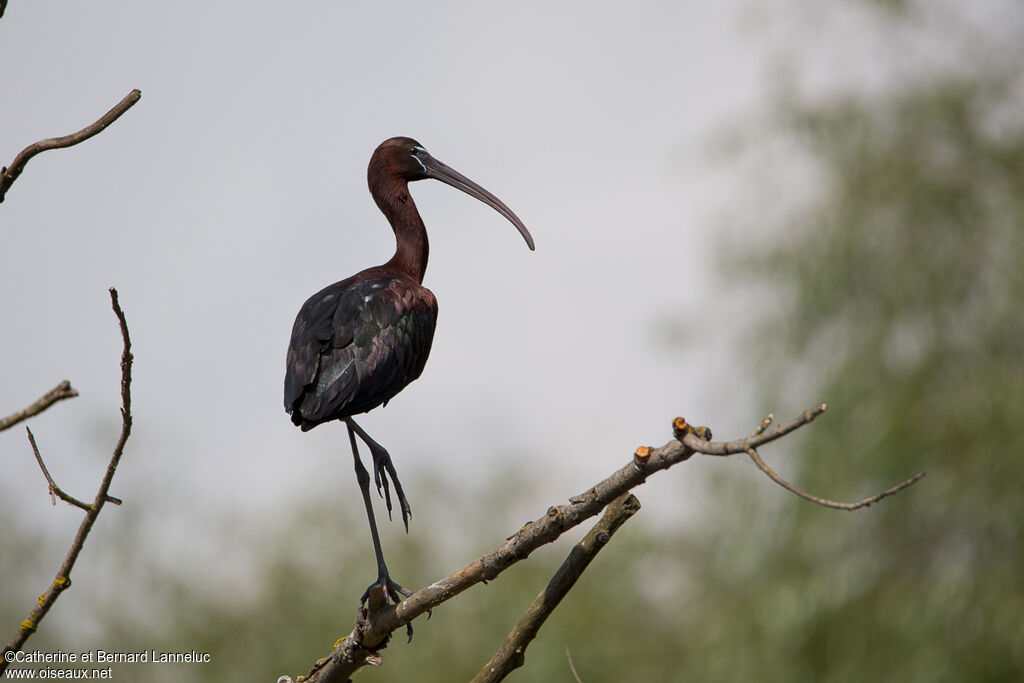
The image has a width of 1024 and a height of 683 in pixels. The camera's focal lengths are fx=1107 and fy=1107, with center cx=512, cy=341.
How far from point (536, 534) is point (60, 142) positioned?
1.57 m

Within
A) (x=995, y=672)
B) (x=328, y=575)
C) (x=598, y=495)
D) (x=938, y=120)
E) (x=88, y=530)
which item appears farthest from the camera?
(x=328, y=575)

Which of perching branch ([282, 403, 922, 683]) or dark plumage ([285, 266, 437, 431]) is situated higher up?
dark plumage ([285, 266, 437, 431])

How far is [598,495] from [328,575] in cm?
1670

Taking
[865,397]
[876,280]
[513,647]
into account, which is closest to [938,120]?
[876,280]

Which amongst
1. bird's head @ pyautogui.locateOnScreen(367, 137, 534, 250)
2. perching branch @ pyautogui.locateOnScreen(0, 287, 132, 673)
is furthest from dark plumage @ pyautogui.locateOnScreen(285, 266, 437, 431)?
perching branch @ pyautogui.locateOnScreen(0, 287, 132, 673)

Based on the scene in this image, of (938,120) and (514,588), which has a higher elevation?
(514,588)

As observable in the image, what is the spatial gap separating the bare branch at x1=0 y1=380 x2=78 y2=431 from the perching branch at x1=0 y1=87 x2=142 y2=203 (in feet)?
2.21

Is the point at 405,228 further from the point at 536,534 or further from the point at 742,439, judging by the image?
the point at 742,439

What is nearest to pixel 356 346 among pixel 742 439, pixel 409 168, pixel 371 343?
pixel 371 343

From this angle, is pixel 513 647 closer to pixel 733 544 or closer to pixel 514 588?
pixel 733 544

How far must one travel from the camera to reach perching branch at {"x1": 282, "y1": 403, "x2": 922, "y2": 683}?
230 centimetres

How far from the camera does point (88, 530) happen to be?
97.5 inches

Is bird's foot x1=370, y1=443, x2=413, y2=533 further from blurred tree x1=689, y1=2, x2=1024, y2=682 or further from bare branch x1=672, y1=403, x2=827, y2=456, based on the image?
blurred tree x1=689, y1=2, x2=1024, y2=682

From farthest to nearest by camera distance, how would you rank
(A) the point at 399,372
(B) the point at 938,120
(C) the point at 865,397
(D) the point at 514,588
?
(D) the point at 514,588 < (B) the point at 938,120 < (C) the point at 865,397 < (A) the point at 399,372
